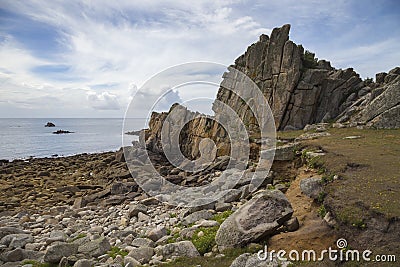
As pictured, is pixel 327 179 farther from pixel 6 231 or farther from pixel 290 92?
pixel 290 92

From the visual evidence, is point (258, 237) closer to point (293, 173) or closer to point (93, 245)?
point (93, 245)

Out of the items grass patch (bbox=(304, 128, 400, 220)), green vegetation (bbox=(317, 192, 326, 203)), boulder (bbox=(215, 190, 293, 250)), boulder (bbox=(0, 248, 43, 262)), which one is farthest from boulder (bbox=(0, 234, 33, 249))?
grass patch (bbox=(304, 128, 400, 220))

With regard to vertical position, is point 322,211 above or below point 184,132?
below

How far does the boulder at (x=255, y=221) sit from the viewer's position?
995 centimetres

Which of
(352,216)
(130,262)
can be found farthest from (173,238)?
(352,216)

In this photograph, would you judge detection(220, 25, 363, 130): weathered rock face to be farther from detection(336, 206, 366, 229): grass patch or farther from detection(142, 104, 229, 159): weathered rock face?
detection(336, 206, 366, 229): grass patch

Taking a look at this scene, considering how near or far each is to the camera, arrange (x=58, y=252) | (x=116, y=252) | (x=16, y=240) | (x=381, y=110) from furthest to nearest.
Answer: (x=381, y=110) → (x=16, y=240) → (x=116, y=252) → (x=58, y=252)

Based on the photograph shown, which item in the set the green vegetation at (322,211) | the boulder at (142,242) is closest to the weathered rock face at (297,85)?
the green vegetation at (322,211)

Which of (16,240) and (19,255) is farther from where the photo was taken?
(16,240)

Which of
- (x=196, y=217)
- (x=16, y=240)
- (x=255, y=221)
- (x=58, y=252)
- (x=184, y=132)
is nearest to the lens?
(x=255, y=221)

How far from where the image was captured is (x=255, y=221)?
1020 cm

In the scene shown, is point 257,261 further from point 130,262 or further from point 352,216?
point 130,262

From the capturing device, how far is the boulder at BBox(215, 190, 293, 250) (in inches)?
392

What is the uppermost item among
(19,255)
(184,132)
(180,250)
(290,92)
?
(290,92)
